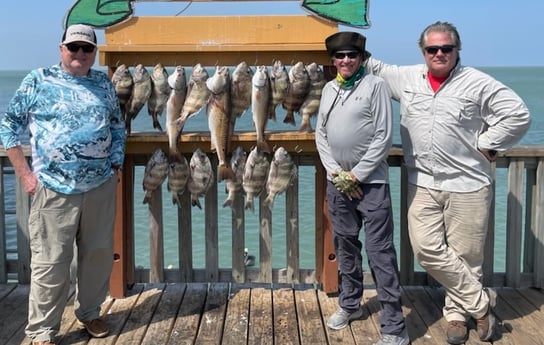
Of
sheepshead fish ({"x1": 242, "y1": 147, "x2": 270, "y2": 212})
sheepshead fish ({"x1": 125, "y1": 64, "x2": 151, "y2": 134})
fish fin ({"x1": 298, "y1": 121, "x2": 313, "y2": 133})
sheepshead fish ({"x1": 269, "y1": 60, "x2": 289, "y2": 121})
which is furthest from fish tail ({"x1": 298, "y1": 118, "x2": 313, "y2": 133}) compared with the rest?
sheepshead fish ({"x1": 125, "y1": 64, "x2": 151, "y2": 134})

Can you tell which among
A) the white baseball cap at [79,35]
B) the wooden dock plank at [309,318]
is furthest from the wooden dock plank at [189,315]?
the white baseball cap at [79,35]

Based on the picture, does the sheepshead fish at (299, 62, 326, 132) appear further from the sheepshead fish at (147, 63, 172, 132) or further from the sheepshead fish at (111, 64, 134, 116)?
the sheepshead fish at (111, 64, 134, 116)

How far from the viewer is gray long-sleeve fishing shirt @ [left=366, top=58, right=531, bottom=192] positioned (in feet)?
10.8

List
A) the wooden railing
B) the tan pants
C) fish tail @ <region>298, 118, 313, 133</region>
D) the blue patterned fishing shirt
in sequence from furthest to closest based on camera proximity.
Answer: the wooden railing, fish tail @ <region>298, 118, 313, 133</region>, the tan pants, the blue patterned fishing shirt

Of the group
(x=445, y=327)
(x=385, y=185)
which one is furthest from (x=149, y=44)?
(x=445, y=327)

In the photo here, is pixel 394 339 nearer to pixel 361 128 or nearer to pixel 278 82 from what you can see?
pixel 361 128

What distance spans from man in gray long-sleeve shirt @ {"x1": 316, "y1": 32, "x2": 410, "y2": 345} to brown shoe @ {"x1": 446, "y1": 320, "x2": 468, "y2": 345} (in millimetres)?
278

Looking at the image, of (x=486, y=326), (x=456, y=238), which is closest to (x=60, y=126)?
(x=456, y=238)

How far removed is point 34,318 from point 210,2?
233cm

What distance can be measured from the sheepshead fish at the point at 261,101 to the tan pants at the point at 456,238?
107 cm

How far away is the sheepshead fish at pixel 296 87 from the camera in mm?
3861

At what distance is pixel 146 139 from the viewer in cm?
397

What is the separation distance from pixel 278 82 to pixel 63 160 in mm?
1457

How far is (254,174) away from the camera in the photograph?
12.9 ft
